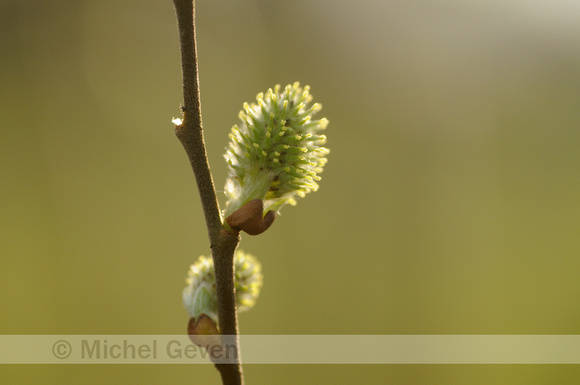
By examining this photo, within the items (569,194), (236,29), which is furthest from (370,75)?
(569,194)

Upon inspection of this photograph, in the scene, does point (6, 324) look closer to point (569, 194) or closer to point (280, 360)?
point (280, 360)

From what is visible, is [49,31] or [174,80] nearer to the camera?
[49,31]
